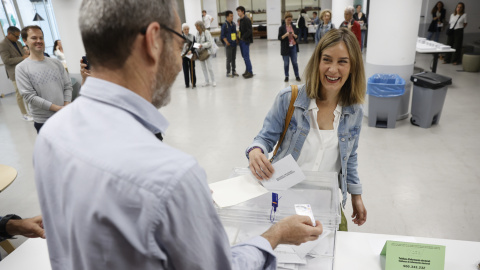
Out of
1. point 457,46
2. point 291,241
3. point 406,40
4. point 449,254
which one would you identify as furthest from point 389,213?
point 457,46

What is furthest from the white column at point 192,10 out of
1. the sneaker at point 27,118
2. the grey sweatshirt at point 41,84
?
the grey sweatshirt at point 41,84

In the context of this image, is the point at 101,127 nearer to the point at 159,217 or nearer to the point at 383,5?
the point at 159,217

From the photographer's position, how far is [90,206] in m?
0.61

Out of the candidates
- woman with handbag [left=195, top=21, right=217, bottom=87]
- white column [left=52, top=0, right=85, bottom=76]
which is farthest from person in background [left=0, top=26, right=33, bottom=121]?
woman with handbag [left=195, top=21, right=217, bottom=87]

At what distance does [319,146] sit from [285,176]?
435 mm

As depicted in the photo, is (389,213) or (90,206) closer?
(90,206)

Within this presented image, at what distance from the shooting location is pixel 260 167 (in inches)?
62.5

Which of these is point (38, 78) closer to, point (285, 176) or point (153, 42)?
point (285, 176)

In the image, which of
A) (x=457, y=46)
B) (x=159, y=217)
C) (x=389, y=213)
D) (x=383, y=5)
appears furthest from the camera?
(x=457, y=46)

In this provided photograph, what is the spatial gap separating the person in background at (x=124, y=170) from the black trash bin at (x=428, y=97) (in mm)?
4916

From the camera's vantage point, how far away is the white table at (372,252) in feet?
4.70

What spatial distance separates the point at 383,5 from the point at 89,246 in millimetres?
5270

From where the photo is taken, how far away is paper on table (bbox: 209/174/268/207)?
1431 millimetres

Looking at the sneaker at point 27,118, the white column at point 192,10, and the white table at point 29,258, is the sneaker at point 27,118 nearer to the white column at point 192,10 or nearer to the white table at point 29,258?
the white table at point 29,258
